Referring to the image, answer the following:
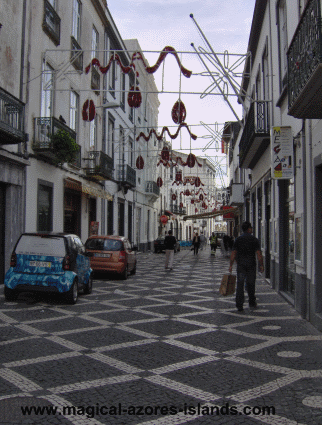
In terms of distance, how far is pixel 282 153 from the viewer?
9578mm

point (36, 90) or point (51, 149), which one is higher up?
point (36, 90)

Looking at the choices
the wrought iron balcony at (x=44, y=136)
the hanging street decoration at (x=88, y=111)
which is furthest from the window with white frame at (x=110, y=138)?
the wrought iron balcony at (x=44, y=136)

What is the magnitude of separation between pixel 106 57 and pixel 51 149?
1127 centimetres

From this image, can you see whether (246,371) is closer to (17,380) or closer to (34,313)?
(17,380)

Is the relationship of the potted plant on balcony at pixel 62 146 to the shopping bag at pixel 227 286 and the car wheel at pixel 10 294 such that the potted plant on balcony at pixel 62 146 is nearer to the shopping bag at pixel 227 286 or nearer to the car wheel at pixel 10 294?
the car wheel at pixel 10 294

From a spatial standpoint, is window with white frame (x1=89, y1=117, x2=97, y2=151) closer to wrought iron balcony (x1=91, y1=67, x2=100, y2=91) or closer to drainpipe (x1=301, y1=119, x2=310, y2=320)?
wrought iron balcony (x1=91, y1=67, x2=100, y2=91)

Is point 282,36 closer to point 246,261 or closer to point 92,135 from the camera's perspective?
point 246,261

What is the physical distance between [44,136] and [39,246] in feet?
21.5

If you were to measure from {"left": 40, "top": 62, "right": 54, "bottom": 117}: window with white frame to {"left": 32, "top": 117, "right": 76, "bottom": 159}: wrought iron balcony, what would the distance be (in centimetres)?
84

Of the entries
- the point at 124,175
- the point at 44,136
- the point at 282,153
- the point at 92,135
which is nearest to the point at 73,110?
the point at 92,135

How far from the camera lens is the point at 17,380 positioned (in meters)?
4.50

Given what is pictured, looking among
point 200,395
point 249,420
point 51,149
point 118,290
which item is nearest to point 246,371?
point 200,395

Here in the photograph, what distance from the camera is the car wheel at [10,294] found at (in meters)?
9.36

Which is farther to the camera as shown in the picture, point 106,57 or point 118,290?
point 106,57
